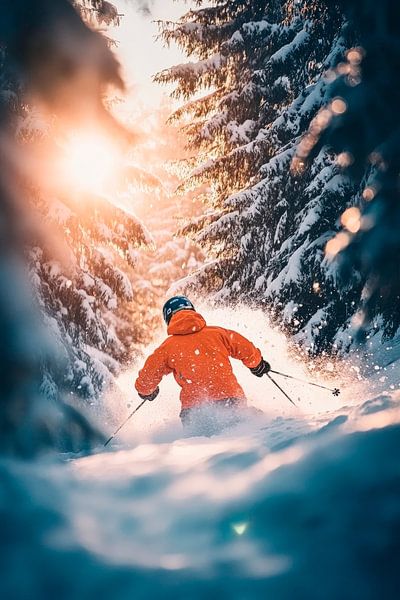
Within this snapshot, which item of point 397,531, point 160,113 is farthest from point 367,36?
point 160,113

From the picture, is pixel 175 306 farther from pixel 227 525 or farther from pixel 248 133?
pixel 248 133

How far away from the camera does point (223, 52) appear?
10.3 m

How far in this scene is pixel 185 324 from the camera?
5.20 m

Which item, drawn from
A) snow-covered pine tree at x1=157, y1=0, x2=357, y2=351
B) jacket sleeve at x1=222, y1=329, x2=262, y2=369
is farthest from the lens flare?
snow-covered pine tree at x1=157, y1=0, x2=357, y2=351

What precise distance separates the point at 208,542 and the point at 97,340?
10206 millimetres

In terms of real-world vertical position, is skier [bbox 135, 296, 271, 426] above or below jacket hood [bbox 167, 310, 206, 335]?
below

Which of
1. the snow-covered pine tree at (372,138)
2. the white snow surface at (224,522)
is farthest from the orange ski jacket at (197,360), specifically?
the white snow surface at (224,522)

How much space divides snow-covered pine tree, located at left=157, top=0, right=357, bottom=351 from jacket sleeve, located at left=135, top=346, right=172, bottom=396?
3921 mm

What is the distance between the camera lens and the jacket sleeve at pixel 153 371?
526 cm

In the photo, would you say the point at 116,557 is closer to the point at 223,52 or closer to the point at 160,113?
the point at 223,52

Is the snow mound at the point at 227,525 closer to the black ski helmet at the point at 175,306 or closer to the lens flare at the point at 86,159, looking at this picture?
the black ski helmet at the point at 175,306

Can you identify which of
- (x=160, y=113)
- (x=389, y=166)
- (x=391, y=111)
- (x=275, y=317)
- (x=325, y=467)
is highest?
(x=160, y=113)

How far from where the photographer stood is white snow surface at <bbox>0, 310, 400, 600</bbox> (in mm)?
1051

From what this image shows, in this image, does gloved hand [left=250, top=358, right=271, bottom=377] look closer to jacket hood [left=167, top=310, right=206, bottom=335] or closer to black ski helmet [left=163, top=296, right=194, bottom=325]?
jacket hood [left=167, top=310, right=206, bottom=335]
